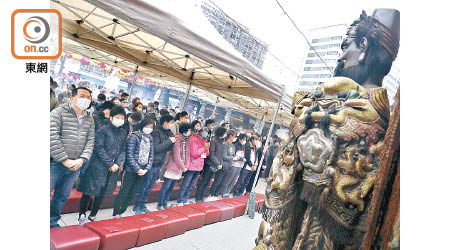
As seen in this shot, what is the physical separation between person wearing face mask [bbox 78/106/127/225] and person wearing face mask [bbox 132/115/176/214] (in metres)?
0.61

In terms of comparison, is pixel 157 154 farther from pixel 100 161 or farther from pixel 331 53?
pixel 331 53

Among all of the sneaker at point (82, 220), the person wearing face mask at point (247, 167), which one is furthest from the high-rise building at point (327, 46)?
the sneaker at point (82, 220)

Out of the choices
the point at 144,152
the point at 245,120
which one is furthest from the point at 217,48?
the point at 245,120

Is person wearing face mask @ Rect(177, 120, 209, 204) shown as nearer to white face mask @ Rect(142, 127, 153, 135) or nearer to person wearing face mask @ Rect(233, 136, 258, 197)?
white face mask @ Rect(142, 127, 153, 135)

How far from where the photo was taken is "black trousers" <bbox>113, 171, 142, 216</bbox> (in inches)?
140

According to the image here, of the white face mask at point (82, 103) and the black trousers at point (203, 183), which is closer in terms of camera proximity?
the white face mask at point (82, 103)

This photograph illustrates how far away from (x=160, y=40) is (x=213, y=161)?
2748 millimetres

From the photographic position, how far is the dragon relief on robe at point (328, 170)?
3.49ft

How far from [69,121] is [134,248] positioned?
1678mm

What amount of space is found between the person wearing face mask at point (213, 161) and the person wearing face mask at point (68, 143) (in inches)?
107

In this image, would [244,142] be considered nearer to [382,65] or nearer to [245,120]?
[382,65]

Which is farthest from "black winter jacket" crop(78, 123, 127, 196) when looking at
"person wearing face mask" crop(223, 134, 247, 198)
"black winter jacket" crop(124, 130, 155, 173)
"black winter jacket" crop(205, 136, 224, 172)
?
"person wearing face mask" crop(223, 134, 247, 198)

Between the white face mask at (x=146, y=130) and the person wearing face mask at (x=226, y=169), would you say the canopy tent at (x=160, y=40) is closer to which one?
the white face mask at (x=146, y=130)

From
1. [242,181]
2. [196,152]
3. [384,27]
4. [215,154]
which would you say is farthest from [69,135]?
[242,181]
